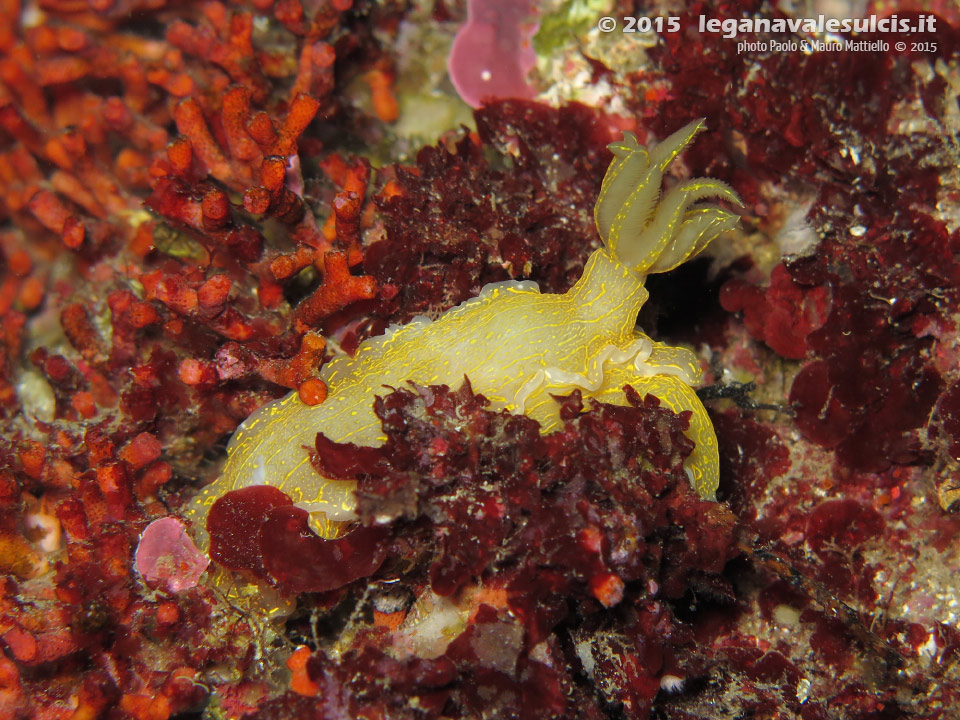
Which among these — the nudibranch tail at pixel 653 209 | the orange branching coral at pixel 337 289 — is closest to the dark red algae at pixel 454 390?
the orange branching coral at pixel 337 289

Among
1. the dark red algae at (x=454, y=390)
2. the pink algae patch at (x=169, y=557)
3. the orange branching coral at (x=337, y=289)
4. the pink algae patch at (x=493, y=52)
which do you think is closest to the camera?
the dark red algae at (x=454, y=390)

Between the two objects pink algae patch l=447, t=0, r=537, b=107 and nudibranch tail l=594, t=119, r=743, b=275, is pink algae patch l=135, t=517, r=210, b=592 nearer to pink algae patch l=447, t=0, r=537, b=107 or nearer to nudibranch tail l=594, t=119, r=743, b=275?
nudibranch tail l=594, t=119, r=743, b=275

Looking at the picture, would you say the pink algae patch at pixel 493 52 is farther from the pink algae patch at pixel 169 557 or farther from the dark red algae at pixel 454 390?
the pink algae patch at pixel 169 557

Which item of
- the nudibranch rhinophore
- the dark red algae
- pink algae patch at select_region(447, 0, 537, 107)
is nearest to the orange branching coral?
the dark red algae

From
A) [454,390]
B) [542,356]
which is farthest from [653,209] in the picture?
→ [454,390]

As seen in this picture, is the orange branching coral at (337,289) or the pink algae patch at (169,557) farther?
the orange branching coral at (337,289)

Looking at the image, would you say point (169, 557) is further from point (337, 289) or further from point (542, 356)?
point (542, 356)

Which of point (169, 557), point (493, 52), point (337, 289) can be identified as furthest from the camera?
point (493, 52)

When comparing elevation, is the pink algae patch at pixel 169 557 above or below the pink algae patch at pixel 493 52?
below
